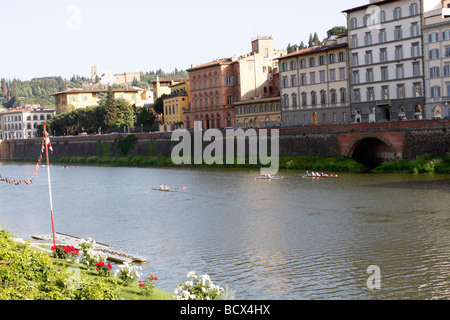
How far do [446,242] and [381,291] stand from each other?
874 cm


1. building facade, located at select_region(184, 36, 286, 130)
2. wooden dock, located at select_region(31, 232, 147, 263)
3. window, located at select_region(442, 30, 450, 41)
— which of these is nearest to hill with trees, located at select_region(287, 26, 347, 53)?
building facade, located at select_region(184, 36, 286, 130)

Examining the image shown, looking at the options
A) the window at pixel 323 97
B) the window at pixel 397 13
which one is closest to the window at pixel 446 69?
the window at pixel 397 13

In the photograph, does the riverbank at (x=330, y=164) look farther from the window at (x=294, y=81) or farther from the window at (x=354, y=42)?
the window at (x=354, y=42)

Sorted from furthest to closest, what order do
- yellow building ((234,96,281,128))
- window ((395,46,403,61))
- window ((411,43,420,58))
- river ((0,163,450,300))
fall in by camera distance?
yellow building ((234,96,281,128)), window ((395,46,403,61)), window ((411,43,420,58)), river ((0,163,450,300))

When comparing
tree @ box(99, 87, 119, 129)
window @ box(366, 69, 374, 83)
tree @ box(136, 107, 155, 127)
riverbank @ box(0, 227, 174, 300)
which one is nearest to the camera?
riverbank @ box(0, 227, 174, 300)

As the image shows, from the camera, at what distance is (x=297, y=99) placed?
88.1 meters

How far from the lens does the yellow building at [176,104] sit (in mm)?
121625

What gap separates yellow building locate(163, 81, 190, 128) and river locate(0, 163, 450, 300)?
58138 millimetres

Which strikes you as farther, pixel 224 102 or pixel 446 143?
pixel 224 102

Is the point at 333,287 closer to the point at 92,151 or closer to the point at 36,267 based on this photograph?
the point at 36,267

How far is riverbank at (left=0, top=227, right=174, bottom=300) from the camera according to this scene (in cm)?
1648

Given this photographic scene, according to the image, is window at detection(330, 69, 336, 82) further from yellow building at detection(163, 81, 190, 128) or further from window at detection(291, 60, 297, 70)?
yellow building at detection(163, 81, 190, 128)

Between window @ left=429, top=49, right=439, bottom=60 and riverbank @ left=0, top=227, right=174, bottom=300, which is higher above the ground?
window @ left=429, top=49, right=439, bottom=60
